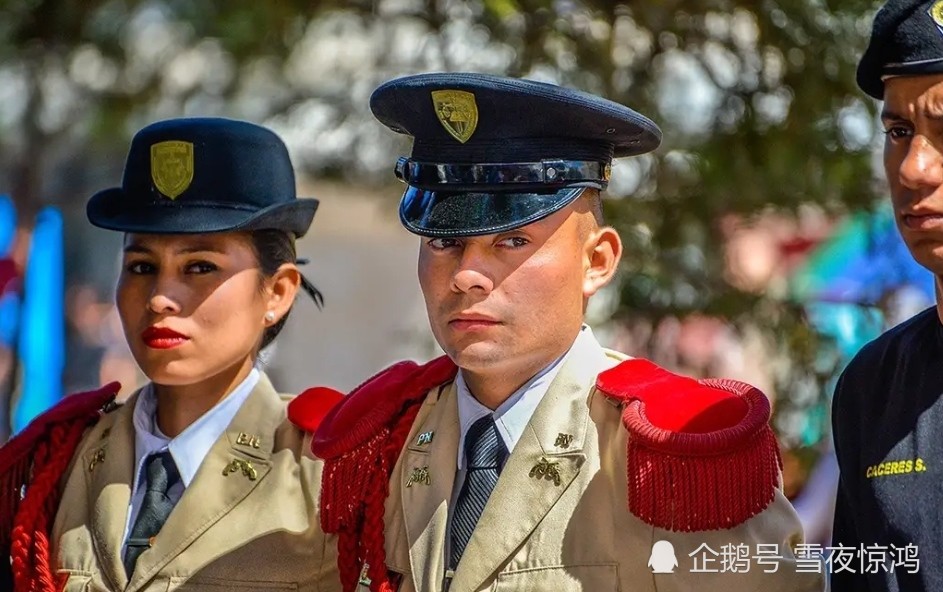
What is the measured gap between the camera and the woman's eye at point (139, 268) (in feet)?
12.0

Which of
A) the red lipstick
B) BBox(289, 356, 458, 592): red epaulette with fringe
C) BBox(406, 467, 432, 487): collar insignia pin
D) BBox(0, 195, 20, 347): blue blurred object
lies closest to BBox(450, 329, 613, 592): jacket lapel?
BBox(406, 467, 432, 487): collar insignia pin

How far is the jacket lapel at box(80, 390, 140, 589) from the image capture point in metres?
3.47

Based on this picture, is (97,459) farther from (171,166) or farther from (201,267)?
(171,166)

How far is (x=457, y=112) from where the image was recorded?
296 cm

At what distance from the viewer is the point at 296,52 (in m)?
6.21

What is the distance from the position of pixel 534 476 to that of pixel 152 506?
4.01 ft

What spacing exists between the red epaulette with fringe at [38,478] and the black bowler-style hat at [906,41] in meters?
2.36

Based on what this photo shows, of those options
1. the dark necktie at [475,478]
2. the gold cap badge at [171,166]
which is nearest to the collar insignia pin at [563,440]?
the dark necktie at [475,478]

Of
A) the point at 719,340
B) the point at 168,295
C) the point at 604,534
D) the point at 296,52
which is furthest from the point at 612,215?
the point at 604,534

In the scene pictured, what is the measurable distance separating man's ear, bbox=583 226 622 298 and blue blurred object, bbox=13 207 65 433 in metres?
4.55

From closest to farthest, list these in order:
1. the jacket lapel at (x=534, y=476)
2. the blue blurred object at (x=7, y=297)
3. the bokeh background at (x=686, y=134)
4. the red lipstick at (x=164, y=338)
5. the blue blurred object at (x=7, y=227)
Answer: the jacket lapel at (x=534, y=476)
the red lipstick at (x=164, y=338)
the bokeh background at (x=686, y=134)
the blue blurred object at (x=7, y=297)
the blue blurred object at (x=7, y=227)

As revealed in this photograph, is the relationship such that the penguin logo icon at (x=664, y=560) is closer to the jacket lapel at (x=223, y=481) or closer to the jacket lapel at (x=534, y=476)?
the jacket lapel at (x=534, y=476)

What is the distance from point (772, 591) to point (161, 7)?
4.89 m

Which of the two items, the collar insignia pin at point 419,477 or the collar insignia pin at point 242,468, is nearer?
the collar insignia pin at point 419,477
